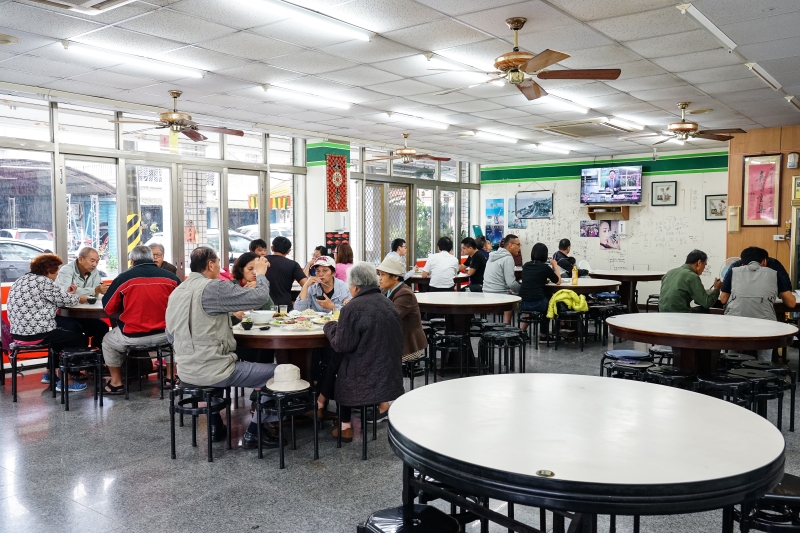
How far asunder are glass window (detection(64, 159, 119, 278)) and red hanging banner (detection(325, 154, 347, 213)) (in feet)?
11.7

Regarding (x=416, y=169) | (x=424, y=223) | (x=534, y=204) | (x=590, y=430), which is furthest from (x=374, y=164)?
(x=590, y=430)

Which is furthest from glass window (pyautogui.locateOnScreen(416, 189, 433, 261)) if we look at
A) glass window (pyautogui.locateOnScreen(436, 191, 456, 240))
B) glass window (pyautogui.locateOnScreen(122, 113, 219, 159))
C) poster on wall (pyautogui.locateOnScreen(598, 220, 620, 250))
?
glass window (pyautogui.locateOnScreen(122, 113, 219, 159))

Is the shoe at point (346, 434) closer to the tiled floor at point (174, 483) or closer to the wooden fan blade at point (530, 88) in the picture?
the tiled floor at point (174, 483)

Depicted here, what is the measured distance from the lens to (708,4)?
4.55 metres

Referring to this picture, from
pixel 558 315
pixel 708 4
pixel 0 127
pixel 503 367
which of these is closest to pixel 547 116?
pixel 558 315

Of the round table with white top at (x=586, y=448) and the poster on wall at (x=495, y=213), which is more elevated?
the poster on wall at (x=495, y=213)

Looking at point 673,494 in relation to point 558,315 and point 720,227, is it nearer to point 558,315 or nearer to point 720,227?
point 558,315

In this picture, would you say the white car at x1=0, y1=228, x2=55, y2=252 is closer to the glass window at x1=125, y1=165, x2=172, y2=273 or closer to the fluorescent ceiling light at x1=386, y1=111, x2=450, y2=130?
the glass window at x1=125, y1=165, x2=172, y2=273

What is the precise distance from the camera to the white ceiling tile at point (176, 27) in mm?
4816

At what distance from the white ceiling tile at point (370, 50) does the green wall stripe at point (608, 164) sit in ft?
29.4

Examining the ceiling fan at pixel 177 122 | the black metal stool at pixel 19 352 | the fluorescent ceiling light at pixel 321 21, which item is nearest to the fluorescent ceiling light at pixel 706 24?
the fluorescent ceiling light at pixel 321 21

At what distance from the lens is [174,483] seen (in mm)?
3953

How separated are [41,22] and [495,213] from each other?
1159 centimetres

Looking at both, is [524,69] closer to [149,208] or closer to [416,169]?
[149,208]
